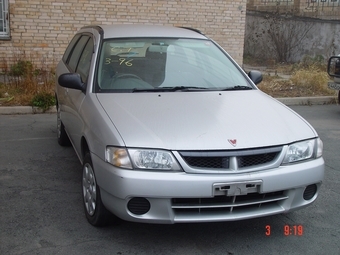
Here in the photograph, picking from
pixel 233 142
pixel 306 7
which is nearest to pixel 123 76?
pixel 233 142

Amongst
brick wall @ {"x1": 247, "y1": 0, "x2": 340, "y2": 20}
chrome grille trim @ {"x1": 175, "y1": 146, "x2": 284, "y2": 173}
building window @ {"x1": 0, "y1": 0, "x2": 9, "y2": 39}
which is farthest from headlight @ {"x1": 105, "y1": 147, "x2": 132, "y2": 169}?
brick wall @ {"x1": 247, "y1": 0, "x2": 340, "y2": 20}

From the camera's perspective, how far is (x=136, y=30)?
546cm

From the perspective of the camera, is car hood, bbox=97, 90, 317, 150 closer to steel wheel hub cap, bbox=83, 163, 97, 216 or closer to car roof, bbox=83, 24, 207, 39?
steel wheel hub cap, bbox=83, 163, 97, 216

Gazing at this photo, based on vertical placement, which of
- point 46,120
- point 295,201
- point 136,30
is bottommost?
point 46,120

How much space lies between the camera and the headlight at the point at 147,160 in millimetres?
3463

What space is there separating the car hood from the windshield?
224mm

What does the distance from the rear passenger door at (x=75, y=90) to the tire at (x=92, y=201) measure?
1.40ft

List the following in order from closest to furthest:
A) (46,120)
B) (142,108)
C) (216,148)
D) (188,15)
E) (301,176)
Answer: (216,148), (301,176), (142,108), (46,120), (188,15)

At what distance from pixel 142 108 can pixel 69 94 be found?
147 centimetres

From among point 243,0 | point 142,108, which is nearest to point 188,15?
point 243,0

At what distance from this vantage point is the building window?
1140 cm

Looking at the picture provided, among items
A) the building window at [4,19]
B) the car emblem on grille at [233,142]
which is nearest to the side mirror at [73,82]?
the car emblem on grille at [233,142]

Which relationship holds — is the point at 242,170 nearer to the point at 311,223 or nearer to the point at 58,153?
the point at 311,223

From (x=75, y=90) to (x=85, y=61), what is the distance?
1.40 ft
